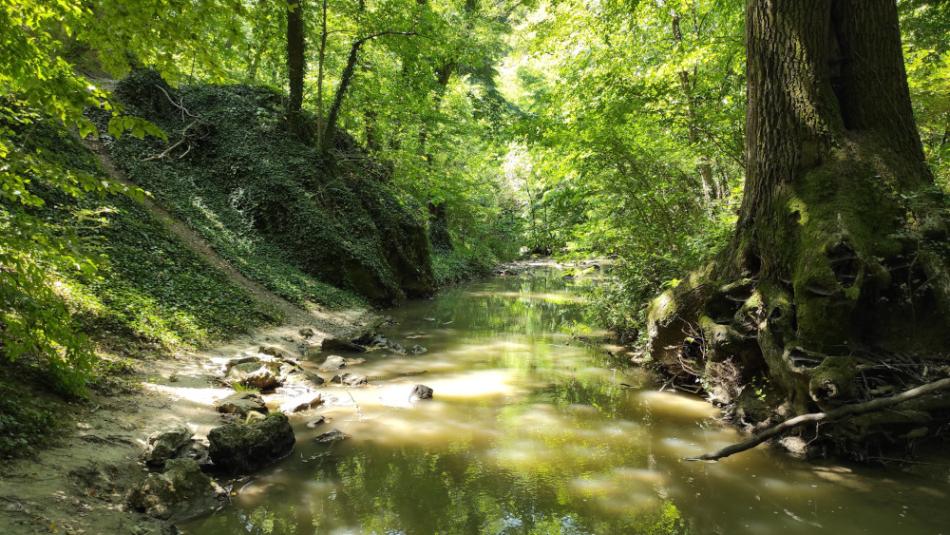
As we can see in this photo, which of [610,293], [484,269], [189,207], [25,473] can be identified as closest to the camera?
[25,473]

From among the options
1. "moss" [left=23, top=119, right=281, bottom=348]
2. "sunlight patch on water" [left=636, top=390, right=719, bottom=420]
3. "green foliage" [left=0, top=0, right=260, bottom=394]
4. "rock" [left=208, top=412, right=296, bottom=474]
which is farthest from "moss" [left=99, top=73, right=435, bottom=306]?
"green foliage" [left=0, top=0, right=260, bottom=394]

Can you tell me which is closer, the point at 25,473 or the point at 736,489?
the point at 25,473

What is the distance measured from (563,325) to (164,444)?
1012 centimetres

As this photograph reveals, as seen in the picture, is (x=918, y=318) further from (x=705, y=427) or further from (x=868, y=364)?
(x=705, y=427)

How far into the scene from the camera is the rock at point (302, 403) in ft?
21.3

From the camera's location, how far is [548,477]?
4.94 m

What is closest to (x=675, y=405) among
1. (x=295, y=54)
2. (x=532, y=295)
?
(x=532, y=295)

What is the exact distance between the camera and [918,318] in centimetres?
537

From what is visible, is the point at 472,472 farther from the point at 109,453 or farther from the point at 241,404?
the point at 109,453

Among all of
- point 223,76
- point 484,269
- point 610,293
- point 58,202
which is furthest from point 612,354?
point 484,269

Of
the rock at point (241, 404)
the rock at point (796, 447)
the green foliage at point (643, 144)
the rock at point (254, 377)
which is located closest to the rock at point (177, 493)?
the rock at point (241, 404)

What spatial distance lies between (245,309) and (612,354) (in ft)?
23.6

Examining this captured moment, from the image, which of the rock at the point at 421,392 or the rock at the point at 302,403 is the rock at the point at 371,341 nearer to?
the rock at the point at 421,392

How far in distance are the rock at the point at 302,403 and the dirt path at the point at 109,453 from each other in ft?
0.60
